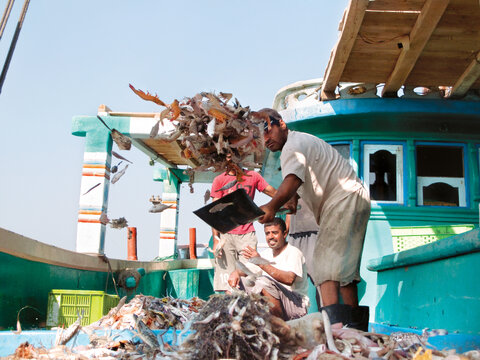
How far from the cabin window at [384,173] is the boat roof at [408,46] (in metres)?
0.76

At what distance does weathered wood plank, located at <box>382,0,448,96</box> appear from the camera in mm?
4695

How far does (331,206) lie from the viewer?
143 inches

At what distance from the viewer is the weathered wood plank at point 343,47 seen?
4.79 metres

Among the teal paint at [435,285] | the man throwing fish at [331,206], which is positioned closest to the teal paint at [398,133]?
the teal paint at [435,285]

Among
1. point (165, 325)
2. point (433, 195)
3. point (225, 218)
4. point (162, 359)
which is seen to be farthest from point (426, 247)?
point (433, 195)

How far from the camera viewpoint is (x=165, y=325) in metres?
A: 4.05

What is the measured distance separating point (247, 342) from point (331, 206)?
5.02 ft

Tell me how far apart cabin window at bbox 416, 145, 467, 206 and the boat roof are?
3.16ft

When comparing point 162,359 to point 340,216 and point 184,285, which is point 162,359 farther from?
point 184,285

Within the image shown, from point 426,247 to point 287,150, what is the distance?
1.62 meters

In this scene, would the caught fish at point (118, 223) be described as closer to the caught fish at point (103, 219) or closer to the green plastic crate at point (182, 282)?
the caught fish at point (103, 219)

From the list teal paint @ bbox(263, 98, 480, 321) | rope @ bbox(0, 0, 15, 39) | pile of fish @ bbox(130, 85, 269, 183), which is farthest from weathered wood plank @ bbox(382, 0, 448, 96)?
rope @ bbox(0, 0, 15, 39)

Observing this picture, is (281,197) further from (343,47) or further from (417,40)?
(417,40)

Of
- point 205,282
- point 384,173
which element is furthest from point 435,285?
point 205,282
